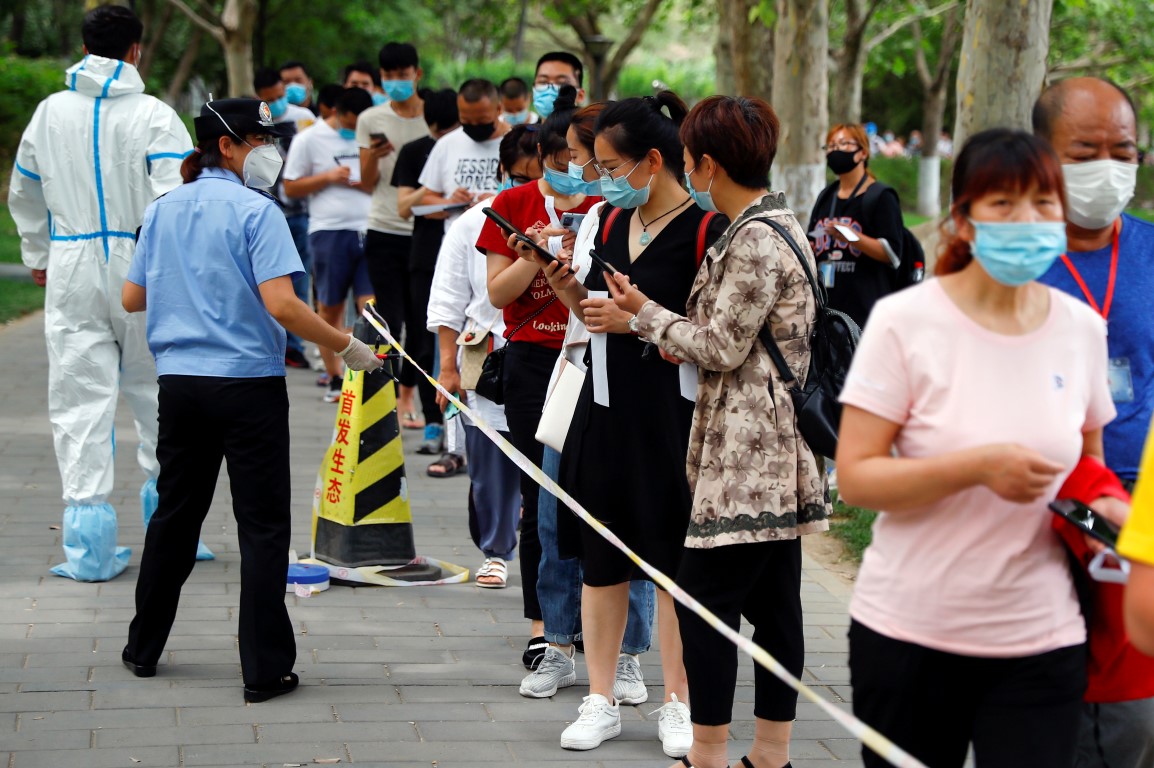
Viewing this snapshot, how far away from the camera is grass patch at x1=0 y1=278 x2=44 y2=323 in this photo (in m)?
15.3

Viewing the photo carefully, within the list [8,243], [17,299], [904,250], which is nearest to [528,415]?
[904,250]

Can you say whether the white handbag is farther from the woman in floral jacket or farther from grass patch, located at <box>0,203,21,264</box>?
grass patch, located at <box>0,203,21,264</box>

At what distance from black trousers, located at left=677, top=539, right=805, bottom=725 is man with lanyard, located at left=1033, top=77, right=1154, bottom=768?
1.13 metres

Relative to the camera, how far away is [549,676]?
202 inches

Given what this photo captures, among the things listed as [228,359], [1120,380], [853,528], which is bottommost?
[853,528]

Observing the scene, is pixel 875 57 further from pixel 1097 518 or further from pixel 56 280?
pixel 1097 518

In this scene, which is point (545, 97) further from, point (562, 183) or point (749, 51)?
point (749, 51)

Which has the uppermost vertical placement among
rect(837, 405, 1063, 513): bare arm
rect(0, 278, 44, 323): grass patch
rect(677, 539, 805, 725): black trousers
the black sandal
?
rect(837, 405, 1063, 513): bare arm

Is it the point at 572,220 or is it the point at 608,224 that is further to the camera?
the point at 572,220

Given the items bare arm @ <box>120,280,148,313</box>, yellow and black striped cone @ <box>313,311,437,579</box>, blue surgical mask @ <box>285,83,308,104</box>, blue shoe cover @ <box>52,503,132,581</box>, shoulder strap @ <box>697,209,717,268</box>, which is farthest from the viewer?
blue surgical mask @ <box>285,83,308,104</box>

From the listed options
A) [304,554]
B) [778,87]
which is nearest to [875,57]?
[778,87]

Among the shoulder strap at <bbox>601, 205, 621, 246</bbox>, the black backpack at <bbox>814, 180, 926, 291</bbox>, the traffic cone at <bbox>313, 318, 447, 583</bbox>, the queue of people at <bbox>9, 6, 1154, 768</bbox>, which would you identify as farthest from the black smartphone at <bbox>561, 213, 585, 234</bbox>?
the black backpack at <bbox>814, 180, 926, 291</bbox>

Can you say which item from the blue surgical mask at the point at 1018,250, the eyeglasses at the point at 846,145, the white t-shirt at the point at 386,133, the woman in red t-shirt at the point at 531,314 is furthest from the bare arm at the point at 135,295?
the white t-shirt at the point at 386,133

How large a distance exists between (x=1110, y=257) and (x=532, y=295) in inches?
98.8
